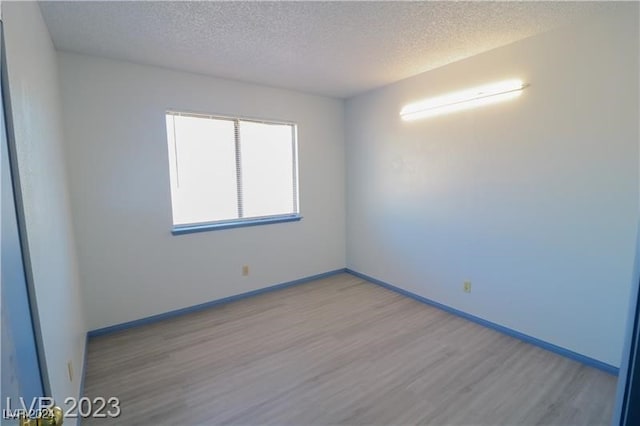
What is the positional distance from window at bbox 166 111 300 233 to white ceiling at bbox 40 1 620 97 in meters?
0.64

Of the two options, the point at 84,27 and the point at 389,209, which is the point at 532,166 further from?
the point at 84,27

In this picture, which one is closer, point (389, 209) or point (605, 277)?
point (605, 277)

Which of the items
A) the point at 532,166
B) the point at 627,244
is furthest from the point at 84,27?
the point at 627,244

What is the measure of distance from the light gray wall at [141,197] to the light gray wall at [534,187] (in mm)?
1667

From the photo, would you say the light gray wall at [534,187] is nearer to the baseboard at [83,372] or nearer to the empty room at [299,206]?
the empty room at [299,206]

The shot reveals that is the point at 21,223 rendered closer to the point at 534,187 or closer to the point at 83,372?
the point at 83,372

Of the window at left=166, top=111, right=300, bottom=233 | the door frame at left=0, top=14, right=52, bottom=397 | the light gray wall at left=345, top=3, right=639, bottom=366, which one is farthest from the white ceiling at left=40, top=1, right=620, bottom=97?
the door frame at left=0, top=14, right=52, bottom=397

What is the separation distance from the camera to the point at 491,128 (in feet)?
A: 8.76

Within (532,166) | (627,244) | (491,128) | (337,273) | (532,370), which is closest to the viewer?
(627,244)

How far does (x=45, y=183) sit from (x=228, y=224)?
1849 mm

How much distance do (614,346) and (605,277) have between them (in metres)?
0.50

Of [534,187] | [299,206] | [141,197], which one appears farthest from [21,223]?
[534,187]

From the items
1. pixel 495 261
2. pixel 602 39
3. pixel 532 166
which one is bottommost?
pixel 495 261

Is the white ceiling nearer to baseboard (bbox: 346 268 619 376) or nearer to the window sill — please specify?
the window sill
